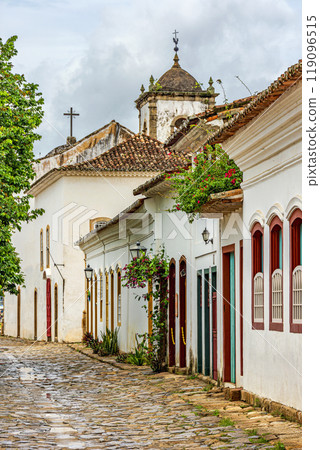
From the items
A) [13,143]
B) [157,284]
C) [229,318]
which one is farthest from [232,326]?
[13,143]

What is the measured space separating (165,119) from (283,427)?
4345 centimetres

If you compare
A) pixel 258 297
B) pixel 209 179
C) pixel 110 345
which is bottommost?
pixel 110 345

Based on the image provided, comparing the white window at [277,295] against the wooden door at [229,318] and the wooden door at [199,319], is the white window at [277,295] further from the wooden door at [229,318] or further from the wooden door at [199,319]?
the wooden door at [199,319]

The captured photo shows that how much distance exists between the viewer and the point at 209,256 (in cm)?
1608

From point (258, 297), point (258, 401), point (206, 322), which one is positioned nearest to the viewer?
point (258, 401)

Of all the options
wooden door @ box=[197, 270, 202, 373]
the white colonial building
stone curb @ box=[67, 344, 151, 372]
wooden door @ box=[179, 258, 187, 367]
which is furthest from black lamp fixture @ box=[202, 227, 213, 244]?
stone curb @ box=[67, 344, 151, 372]

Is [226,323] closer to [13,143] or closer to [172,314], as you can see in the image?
[172,314]

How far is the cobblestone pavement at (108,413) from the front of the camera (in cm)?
988

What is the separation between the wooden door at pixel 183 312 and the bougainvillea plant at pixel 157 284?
27.3 inches

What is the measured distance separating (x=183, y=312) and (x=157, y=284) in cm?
162

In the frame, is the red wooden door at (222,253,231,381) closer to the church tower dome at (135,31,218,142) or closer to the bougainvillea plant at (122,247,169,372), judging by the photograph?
the bougainvillea plant at (122,247,169,372)

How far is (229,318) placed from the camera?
48.2ft
